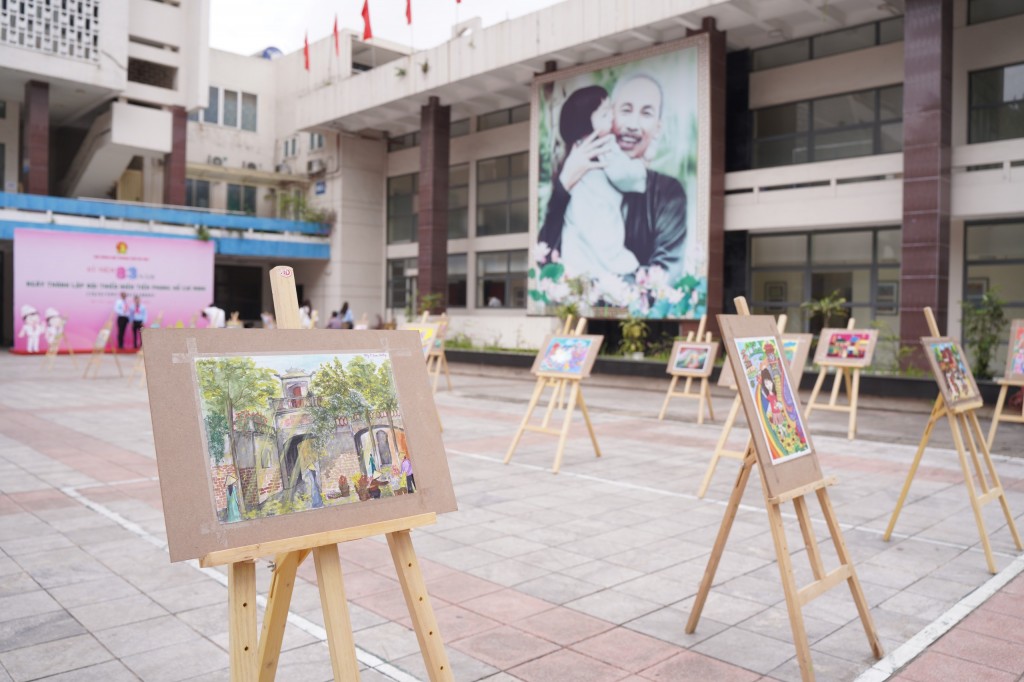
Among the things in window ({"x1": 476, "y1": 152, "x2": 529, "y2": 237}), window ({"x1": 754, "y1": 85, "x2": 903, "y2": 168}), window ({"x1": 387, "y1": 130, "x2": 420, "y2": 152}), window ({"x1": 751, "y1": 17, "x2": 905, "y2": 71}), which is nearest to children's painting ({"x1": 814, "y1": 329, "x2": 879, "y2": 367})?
window ({"x1": 754, "y1": 85, "x2": 903, "y2": 168})

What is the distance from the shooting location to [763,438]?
3279 mm

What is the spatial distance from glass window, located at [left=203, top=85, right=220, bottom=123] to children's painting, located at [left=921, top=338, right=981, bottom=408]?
31.4 metres

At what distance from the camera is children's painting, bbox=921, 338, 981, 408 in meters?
4.80

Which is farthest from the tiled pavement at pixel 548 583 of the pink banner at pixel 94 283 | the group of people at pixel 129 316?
the pink banner at pixel 94 283

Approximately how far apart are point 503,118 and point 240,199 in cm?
1298

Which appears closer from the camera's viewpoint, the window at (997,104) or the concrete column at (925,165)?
the concrete column at (925,165)

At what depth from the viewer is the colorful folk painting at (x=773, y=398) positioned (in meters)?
3.40

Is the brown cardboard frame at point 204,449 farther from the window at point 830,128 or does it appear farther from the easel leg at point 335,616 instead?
the window at point 830,128

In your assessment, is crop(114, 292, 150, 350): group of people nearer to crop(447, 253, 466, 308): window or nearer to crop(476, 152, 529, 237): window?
crop(447, 253, 466, 308): window

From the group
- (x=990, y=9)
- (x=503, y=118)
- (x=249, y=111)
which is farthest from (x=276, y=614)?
(x=249, y=111)

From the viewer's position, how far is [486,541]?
502 cm

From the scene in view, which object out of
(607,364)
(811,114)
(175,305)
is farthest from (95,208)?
(811,114)

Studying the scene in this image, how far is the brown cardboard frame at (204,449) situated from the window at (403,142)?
2746cm

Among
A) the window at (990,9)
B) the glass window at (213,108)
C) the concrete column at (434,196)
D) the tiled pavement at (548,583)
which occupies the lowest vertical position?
the tiled pavement at (548,583)
